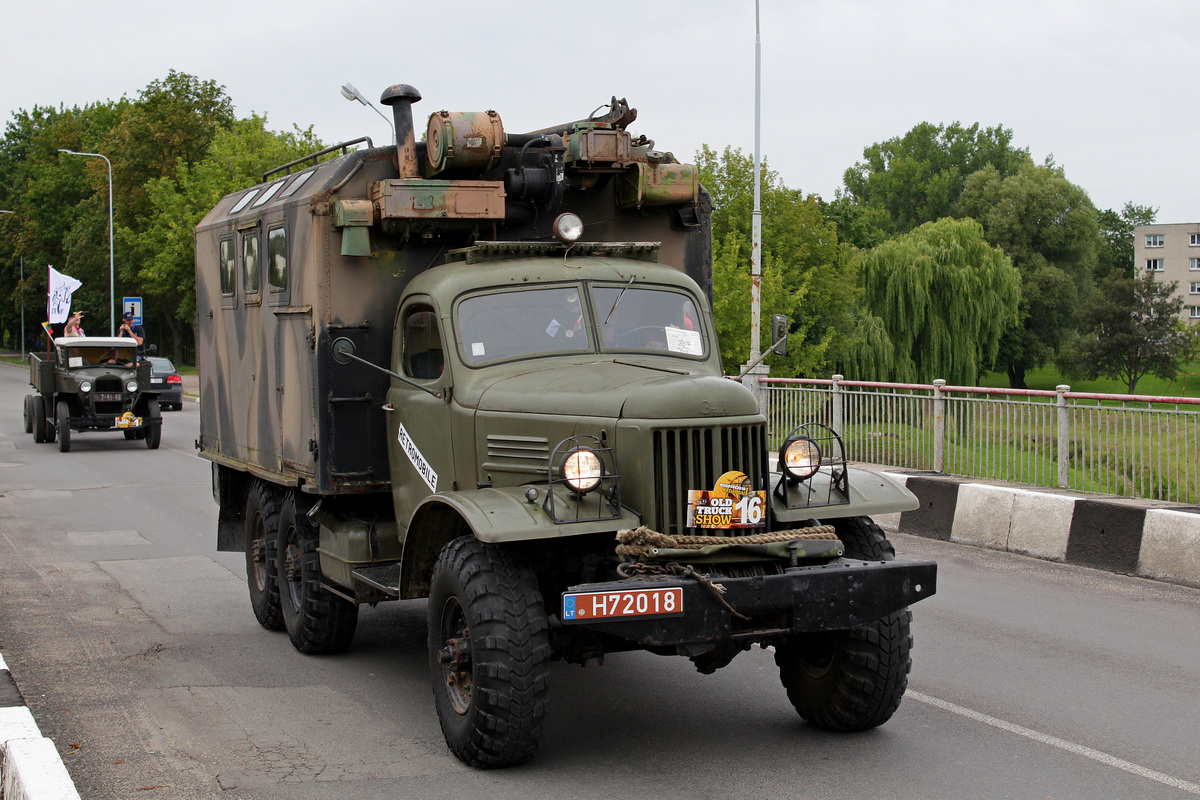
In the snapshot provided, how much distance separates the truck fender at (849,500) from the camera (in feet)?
19.1

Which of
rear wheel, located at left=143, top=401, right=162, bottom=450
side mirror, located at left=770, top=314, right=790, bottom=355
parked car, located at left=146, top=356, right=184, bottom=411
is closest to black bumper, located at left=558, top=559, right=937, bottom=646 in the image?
side mirror, located at left=770, top=314, right=790, bottom=355

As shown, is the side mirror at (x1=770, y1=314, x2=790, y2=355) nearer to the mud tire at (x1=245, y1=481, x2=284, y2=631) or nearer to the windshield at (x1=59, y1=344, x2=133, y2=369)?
A: the mud tire at (x1=245, y1=481, x2=284, y2=631)

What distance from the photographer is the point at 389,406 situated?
7.25 meters

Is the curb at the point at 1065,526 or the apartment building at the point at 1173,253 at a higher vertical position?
the apartment building at the point at 1173,253

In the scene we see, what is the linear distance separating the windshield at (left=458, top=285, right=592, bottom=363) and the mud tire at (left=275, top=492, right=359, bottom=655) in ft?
6.62

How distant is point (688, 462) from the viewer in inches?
214

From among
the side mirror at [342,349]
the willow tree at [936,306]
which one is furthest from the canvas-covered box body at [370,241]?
the willow tree at [936,306]

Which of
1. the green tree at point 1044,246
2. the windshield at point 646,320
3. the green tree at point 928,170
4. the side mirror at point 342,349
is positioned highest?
the green tree at point 928,170

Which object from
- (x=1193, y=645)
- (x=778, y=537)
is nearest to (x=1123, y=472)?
(x=1193, y=645)

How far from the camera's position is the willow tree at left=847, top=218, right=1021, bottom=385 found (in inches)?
1828

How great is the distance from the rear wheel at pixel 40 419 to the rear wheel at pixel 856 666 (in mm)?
20928

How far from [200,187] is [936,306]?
28.6m

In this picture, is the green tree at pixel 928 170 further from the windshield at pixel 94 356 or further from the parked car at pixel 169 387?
the windshield at pixel 94 356

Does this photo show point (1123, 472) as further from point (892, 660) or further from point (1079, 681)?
point (892, 660)
